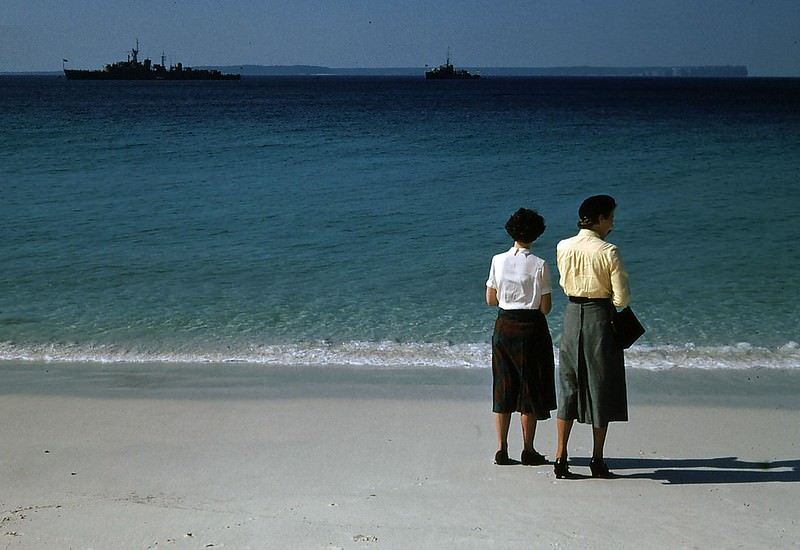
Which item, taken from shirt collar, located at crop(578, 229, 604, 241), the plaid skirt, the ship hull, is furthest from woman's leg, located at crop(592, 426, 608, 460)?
the ship hull

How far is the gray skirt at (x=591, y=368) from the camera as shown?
4773mm

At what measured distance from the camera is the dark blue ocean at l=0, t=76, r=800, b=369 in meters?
8.88

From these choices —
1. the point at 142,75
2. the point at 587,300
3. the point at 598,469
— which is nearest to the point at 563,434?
the point at 598,469

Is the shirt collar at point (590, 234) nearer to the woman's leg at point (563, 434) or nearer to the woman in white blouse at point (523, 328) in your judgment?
the woman in white blouse at point (523, 328)

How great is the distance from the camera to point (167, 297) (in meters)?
10.7

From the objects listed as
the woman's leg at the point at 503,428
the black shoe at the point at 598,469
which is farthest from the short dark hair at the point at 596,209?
the black shoe at the point at 598,469

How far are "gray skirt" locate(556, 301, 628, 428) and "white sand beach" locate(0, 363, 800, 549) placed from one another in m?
0.41

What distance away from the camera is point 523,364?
5.01 m

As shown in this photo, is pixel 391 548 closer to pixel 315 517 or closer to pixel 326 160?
pixel 315 517

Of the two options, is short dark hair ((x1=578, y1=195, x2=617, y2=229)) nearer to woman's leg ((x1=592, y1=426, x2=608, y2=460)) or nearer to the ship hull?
woman's leg ((x1=592, y1=426, x2=608, y2=460))

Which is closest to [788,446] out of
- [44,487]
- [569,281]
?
[569,281]

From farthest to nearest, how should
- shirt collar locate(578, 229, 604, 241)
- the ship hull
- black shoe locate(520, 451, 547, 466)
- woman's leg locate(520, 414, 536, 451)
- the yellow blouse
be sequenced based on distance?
1. the ship hull
2. black shoe locate(520, 451, 547, 466)
3. woman's leg locate(520, 414, 536, 451)
4. shirt collar locate(578, 229, 604, 241)
5. the yellow blouse

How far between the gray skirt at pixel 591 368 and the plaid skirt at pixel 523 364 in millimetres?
97

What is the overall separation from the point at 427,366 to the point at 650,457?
2699 millimetres
